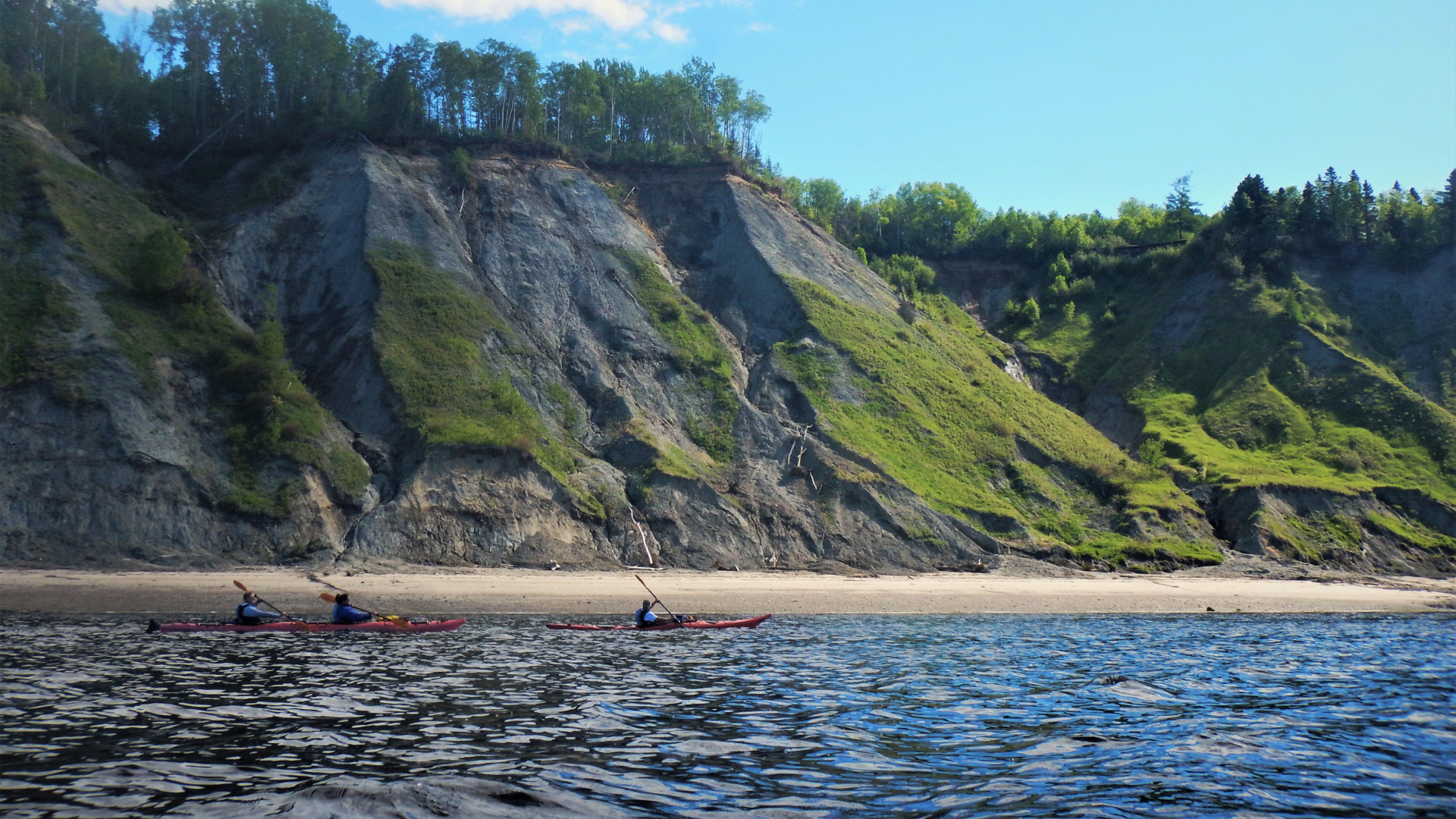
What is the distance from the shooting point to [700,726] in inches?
551

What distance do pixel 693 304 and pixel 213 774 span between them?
52486 mm

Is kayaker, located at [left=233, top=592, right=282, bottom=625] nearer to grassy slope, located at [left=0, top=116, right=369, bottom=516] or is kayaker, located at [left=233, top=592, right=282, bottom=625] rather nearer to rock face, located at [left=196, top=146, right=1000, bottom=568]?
rock face, located at [left=196, top=146, right=1000, bottom=568]

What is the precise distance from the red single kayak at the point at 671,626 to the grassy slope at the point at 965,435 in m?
21.0

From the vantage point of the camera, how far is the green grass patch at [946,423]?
160ft

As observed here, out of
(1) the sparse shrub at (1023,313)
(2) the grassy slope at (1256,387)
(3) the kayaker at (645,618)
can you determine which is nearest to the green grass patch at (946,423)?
(2) the grassy slope at (1256,387)

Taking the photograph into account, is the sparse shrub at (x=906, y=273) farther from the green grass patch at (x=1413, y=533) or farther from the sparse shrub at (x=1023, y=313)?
the green grass patch at (x=1413, y=533)

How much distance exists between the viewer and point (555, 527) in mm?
39156

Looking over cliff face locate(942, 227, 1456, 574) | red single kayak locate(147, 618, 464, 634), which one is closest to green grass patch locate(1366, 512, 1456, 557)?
cliff face locate(942, 227, 1456, 574)

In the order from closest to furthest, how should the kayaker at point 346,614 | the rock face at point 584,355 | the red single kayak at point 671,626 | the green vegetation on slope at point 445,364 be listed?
the kayaker at point 346,614 → the red single kayak at point 671,626 → the rock face at point 584,355 → the green vegetation on slope at point 445,364

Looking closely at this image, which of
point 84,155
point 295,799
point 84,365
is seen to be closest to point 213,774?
point 295,799

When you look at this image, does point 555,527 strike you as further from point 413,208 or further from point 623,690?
point 413,208

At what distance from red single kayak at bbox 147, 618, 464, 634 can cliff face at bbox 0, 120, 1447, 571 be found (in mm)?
10736

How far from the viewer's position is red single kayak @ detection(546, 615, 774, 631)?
25.4 metres

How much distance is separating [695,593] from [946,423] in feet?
89.1
